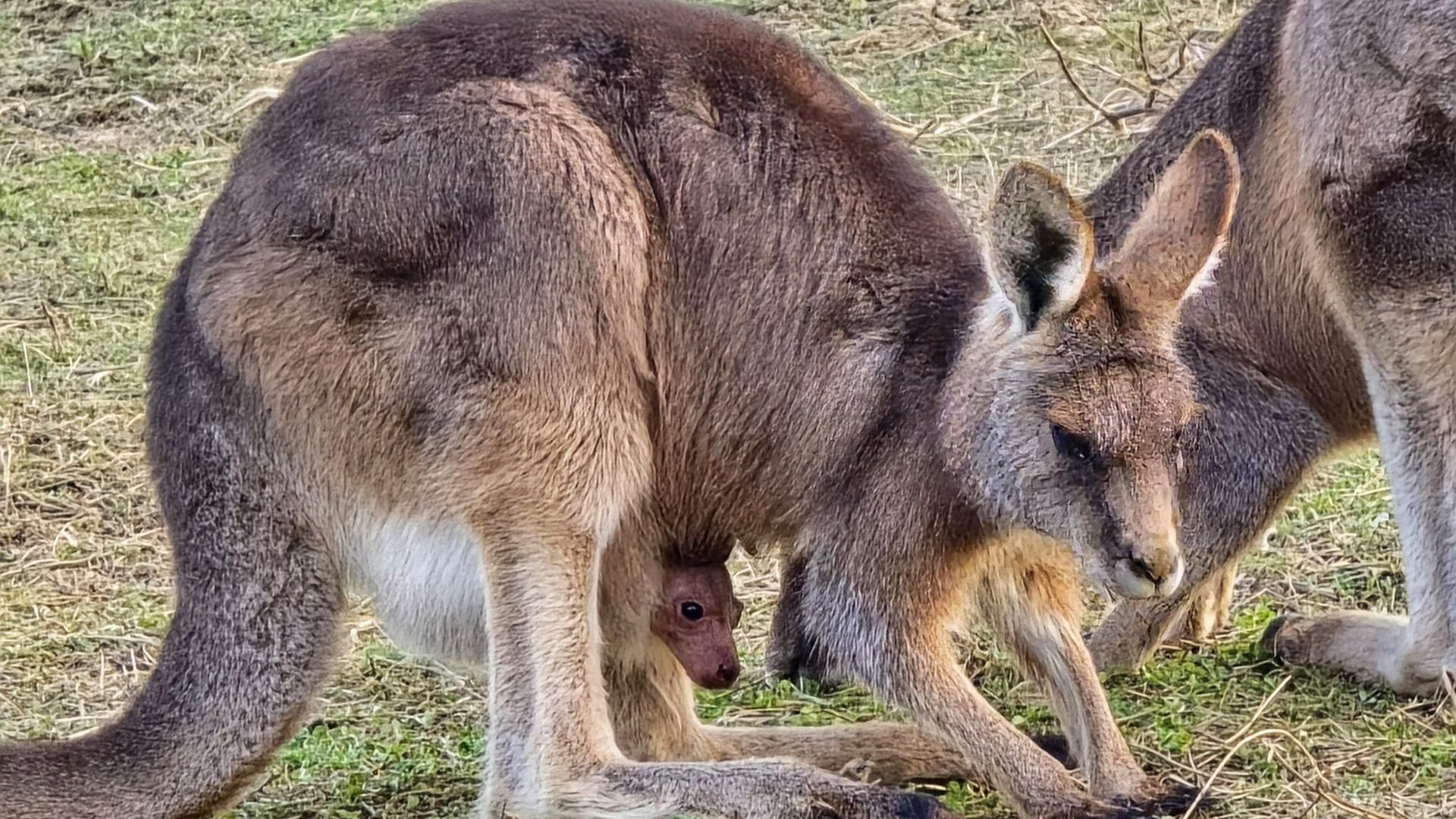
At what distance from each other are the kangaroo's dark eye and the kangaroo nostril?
0.22 metres

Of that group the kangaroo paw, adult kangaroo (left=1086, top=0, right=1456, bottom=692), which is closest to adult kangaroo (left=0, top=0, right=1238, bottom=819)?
the kangaroo paw

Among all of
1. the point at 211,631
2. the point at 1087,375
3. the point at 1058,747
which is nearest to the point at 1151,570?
the point at 1087,375

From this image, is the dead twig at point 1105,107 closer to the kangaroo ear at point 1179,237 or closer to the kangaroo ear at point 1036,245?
the kangaroo ear at point 1179,237

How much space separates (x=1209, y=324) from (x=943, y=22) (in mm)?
4591

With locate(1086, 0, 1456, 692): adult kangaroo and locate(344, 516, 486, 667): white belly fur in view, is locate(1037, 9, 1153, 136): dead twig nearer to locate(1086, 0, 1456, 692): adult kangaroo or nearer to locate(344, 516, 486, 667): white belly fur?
locate(1086, 0, 1456, 692): adult kangaroo

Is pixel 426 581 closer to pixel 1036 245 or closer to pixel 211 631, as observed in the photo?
pixel 211 631

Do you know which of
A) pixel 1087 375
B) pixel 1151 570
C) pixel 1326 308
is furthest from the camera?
pixel 1326 308

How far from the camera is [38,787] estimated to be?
4.02 meters

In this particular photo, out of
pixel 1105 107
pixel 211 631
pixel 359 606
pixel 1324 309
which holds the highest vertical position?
pixel 1324 309

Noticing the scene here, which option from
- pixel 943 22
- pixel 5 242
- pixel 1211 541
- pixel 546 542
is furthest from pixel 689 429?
pixel 943 22

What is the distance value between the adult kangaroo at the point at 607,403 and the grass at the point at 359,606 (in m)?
0.51

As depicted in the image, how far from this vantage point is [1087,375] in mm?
4133

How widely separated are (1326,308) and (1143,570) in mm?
1475

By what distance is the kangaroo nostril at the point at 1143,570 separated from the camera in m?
4.01
